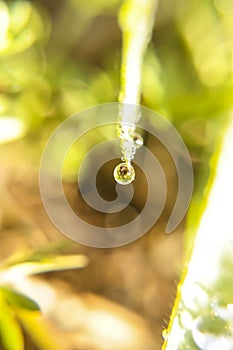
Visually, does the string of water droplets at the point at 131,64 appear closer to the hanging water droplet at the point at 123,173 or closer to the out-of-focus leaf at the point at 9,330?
the hanging water droplet at the point at 123,173

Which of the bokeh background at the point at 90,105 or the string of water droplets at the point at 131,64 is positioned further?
the bokeh background at the point at 90,105

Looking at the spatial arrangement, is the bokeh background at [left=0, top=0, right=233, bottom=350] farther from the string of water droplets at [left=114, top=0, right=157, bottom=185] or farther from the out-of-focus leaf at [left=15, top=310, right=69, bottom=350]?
the string of water droplets at [left=114, top=0, right=157, bottom=185]

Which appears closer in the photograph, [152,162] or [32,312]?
[32,312]

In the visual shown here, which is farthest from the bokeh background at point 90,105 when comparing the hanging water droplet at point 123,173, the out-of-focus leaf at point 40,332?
the hanging water droplet at point 123,173

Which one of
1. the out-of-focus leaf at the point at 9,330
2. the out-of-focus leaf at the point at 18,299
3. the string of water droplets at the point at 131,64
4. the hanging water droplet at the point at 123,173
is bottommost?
the out-of-focus leaf at the point at 9,330

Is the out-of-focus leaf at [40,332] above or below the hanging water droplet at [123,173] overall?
below

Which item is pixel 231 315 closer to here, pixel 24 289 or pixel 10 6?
pixel 24 289

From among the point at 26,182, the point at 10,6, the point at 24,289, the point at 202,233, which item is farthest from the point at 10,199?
the point at 202,233
